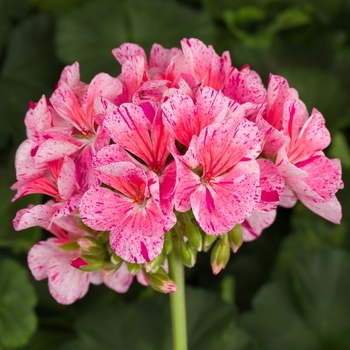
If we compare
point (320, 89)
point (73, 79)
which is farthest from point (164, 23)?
point (73, 79)

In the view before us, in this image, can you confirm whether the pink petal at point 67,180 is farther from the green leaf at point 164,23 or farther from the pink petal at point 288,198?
the green leaf at point 164,23

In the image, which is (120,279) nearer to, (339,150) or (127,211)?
(127,211)

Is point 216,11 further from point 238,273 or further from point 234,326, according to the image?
point 234,326

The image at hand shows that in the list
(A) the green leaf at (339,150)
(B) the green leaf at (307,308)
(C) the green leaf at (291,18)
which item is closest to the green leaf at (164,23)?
(C) the green leaf at (291,18)

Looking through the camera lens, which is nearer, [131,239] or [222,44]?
[131,239]

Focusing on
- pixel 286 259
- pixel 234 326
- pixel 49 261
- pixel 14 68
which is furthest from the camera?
pixel 14 68

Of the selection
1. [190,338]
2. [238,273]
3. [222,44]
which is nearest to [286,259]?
[238,273]
